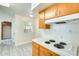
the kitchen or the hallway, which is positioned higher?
the kitchen

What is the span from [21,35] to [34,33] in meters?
1.28

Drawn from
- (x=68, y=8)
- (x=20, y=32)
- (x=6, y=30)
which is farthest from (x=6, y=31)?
(x=68, y=8)

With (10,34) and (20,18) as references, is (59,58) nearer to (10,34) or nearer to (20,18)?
(20,18)

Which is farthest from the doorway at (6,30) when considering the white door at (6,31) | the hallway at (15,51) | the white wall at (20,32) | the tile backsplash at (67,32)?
the tile backsplash at (67,32)

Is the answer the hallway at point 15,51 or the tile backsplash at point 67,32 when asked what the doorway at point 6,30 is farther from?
the tile backsplash at point 67,32

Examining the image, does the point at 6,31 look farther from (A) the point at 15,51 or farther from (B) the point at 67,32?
(B) the point at 67,32

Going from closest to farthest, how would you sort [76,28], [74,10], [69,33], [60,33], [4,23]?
[74,10], [76,28], [69,33], [60,33], [4,23]

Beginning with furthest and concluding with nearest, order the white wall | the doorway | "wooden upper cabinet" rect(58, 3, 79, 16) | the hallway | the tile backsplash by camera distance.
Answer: the doorway
the white wall
the hallway
the tile backsplash
"wooden upper cabinet" rect(58, 3, 79, 16)

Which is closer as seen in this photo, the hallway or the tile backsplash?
the tile backsplash

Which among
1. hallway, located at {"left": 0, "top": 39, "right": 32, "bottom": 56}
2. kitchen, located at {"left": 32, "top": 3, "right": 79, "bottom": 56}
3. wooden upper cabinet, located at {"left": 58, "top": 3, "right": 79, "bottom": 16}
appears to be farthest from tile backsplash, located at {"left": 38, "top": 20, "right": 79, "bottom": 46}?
hallway, located at {"left": 0, "top": 39, "right": 32, "bottom": 56}

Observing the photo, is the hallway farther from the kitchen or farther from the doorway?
the doorway

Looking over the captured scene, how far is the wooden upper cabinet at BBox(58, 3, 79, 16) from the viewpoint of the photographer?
1651 mm

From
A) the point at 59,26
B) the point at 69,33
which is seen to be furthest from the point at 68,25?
the point at 59,26

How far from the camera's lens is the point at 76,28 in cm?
208
